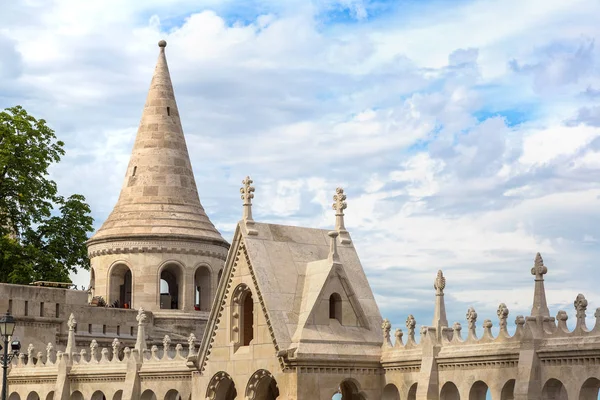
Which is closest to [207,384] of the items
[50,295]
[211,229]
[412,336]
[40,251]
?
[412,336]

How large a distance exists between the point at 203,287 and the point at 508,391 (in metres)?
25.7

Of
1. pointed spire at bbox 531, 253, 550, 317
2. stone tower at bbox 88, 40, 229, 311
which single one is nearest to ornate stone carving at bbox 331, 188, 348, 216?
pointed spire at bbox 531, 253, 550, 317

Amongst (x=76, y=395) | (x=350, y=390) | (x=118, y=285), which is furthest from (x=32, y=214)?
(x=350, y=390)

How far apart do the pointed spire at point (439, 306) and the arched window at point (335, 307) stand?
2.64 metres

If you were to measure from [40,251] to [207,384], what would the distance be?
24.6m

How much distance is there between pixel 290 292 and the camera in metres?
30.0

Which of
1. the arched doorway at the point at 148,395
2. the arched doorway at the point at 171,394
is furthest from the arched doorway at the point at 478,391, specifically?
the arched doorway at the point at 148,395

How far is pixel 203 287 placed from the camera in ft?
168

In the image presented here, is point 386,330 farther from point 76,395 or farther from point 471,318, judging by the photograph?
point 76,395

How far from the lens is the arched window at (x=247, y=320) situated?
3087 centimetres

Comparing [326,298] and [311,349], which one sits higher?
[326,298]

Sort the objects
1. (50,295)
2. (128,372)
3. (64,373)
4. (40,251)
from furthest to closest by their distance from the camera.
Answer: (40,251) → (50,295) → (64,373) → (128,372)

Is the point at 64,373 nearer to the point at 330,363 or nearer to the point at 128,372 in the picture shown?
the point at 128,372

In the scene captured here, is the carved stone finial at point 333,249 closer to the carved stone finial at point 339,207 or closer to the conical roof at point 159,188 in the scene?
the carved stone finial at point 339,207
